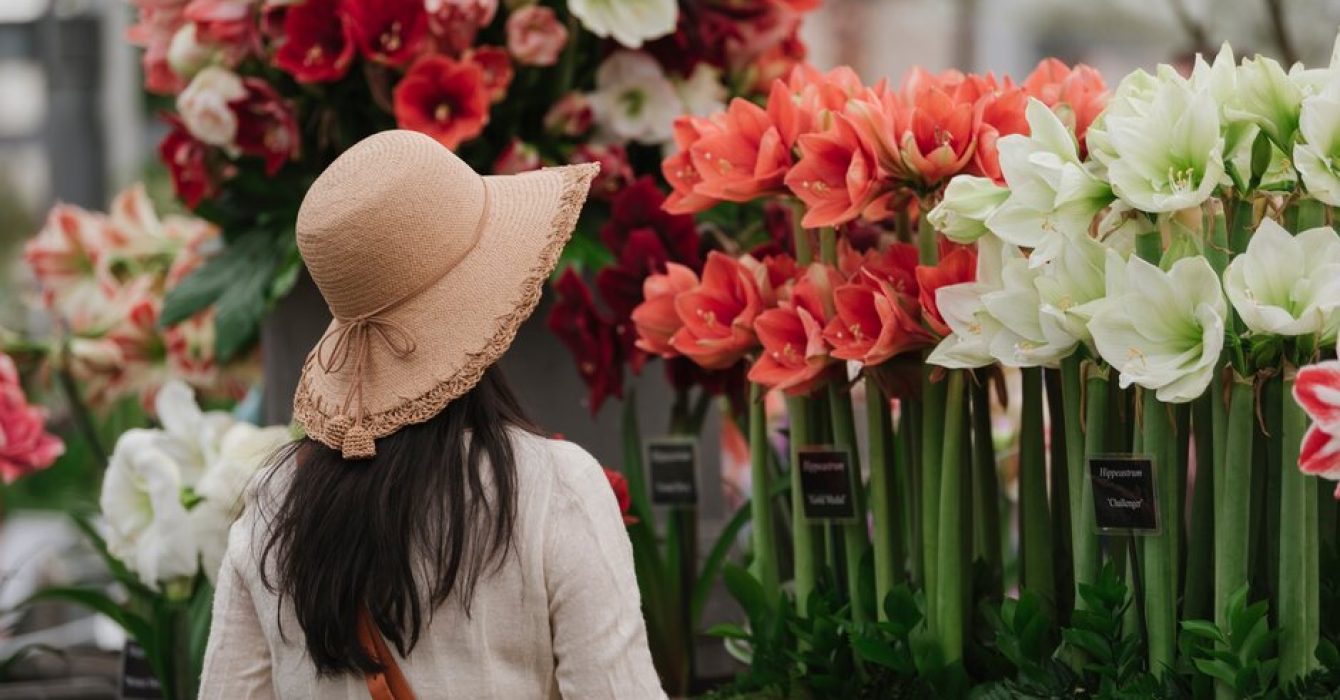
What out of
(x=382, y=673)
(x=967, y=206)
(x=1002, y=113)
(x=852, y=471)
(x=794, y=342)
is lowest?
(x=382, y=673)

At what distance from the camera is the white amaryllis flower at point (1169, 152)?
161 centimetres

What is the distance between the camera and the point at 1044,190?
172 cm

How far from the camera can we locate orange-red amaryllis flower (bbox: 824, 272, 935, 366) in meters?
1.90

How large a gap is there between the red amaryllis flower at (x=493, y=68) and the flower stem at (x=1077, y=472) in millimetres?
1082

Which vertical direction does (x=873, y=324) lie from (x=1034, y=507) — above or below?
above

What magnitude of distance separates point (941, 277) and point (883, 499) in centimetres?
31

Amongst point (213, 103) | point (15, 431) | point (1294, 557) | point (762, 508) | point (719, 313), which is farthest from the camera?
point (15, 431)

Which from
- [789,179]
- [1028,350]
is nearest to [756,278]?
[789,179]

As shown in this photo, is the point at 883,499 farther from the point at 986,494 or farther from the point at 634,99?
the point at 634,99

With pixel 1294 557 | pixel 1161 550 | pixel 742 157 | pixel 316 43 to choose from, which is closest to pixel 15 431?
pixel 316 43

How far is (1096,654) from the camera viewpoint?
5.85ft

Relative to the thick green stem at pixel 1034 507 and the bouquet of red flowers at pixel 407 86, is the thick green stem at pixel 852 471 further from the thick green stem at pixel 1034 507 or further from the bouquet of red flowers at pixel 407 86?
the bouquet of red flowers at pixel 407 86

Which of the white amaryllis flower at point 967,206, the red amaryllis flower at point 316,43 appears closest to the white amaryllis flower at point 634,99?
the red amaryllis flower at point 316,43

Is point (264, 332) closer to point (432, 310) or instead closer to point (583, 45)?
point (583, 45)
